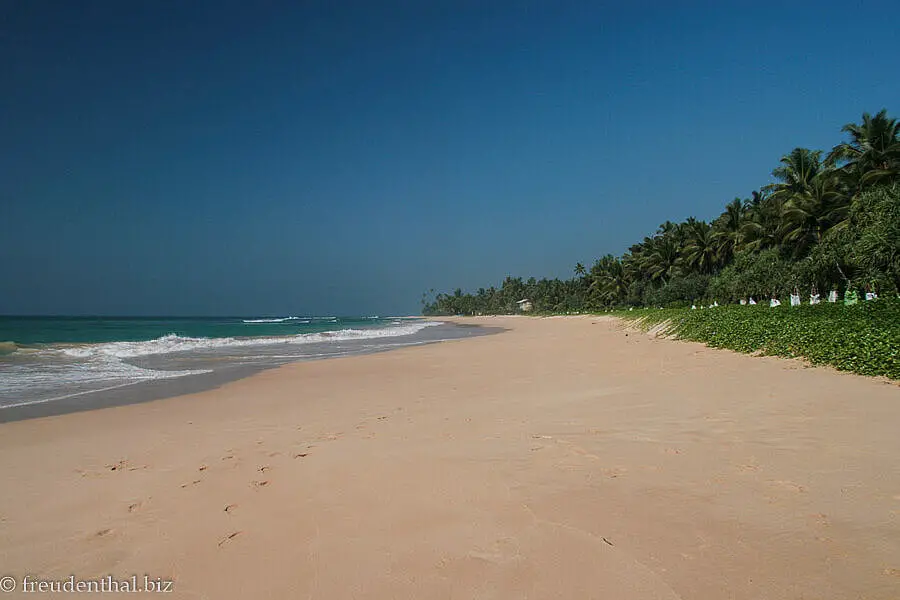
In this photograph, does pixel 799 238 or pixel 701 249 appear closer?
pixel 799 238

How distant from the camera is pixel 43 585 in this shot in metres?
2.75

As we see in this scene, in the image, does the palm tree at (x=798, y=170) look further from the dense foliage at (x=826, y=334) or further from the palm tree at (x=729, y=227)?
the dense foliage at (x=826, y=334)

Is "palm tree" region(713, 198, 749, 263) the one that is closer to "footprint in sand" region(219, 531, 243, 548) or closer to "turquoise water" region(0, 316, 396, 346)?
"turquoise water" region(0, 316, 396, 346)

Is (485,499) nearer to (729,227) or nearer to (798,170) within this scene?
(798,170)

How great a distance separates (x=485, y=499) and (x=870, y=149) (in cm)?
3768

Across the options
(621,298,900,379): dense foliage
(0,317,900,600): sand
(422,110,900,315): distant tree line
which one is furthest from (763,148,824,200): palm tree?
(0,317,900,600): sand

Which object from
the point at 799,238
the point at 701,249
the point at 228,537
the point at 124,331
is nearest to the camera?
the point at 228,537

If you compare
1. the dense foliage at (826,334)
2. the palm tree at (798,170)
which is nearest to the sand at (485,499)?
the dense foliage at (826,334)

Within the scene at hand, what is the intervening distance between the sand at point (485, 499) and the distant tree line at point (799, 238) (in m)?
17.5

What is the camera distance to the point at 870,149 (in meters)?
28.8

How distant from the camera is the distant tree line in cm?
1980

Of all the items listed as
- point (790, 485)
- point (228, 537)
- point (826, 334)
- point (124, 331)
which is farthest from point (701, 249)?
point (124, 331)

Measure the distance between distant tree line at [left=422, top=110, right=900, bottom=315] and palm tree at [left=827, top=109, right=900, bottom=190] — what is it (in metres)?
0.05

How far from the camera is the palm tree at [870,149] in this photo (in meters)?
28.2
